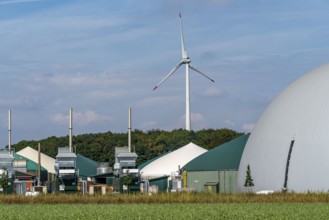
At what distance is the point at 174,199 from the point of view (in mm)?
63094

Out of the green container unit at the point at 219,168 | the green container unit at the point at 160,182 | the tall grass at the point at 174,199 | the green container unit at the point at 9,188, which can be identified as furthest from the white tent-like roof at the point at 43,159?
the tall grass at the point at 174,199

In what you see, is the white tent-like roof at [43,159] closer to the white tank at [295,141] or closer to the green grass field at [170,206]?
the white tank at [295,141]

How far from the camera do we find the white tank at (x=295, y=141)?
69188 mm

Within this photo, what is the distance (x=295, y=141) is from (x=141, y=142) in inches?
3599

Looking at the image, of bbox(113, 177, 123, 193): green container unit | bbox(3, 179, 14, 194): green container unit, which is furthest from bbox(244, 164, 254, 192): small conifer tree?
bbox(3, 179, 14, 194): green container unit

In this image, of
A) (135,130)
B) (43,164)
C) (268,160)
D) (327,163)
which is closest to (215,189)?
(268,160)

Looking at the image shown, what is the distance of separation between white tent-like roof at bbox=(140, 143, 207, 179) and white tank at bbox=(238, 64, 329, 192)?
127 feet

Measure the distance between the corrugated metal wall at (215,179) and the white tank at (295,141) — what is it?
8059 millimetres

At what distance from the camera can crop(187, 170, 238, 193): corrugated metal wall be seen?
8725 centimetres

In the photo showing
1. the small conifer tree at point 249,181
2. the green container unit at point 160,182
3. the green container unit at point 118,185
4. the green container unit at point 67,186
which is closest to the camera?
the small conifer tree at point 249,181

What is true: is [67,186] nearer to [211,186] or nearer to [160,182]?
[211,186]

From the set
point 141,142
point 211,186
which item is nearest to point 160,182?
point 211,186

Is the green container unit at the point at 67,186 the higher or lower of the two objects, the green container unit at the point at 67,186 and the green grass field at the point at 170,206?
the higher

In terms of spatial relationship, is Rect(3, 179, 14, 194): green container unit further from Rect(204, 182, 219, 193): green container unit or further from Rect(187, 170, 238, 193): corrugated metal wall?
Rect(204, 182, 219, 193): green container unit
